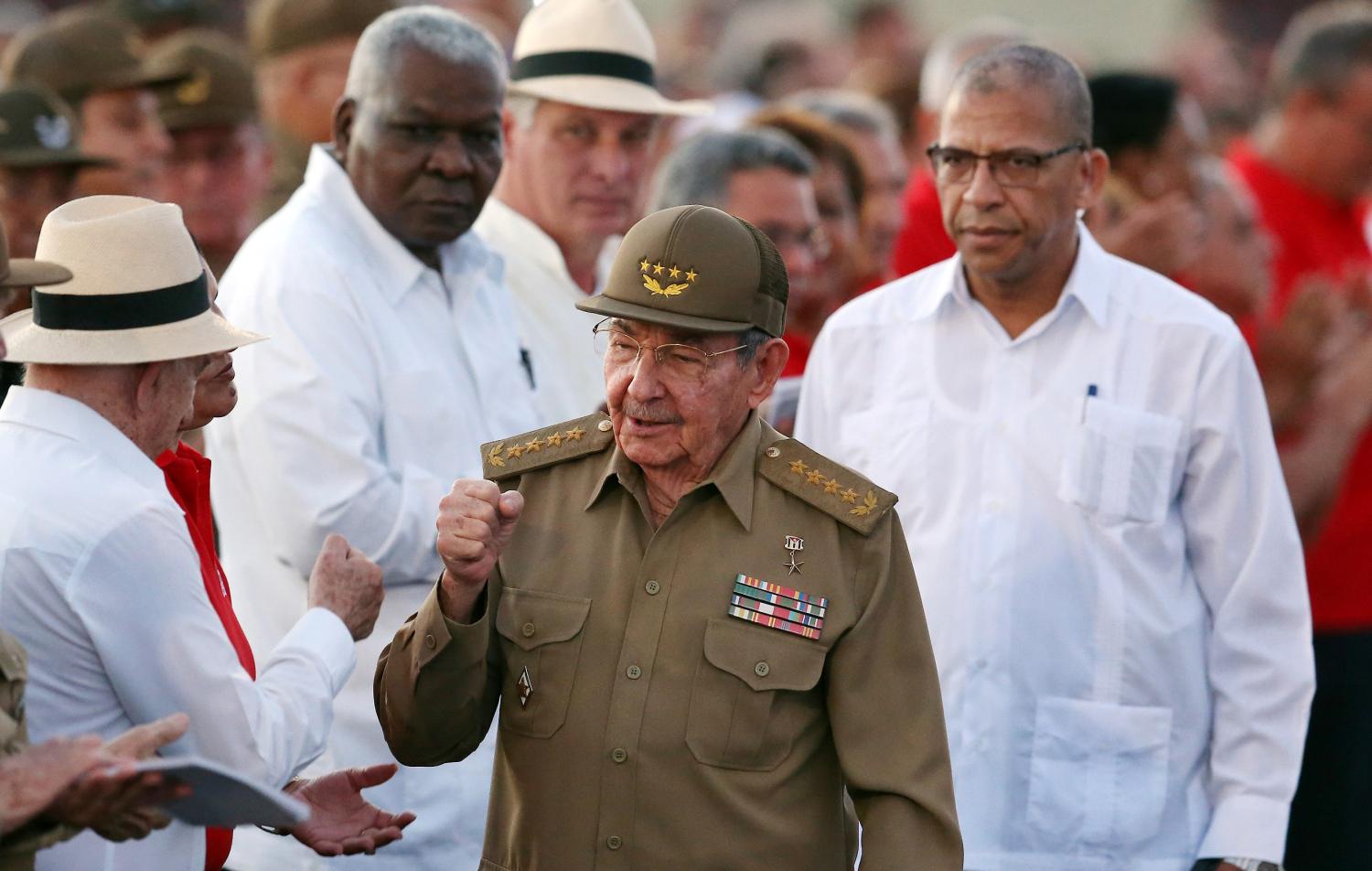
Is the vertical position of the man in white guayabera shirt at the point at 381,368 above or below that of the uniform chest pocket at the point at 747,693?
above

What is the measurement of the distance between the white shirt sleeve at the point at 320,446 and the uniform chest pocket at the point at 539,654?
1041 millimetres

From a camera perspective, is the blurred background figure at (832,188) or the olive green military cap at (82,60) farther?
the olive green military cap at (82,60)

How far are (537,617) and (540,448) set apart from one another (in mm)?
372

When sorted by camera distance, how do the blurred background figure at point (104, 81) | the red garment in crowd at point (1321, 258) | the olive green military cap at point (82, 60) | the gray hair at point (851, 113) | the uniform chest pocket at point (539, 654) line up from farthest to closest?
the gray hair at point (851, 113), the olive green military cap at point (82, 60), the blurred background figure at point (104, 81), the red garment in crowd at point (1321, 258), the uniform chest pocket at point (539, 654)

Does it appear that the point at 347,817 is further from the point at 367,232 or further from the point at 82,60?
the point at 82,60

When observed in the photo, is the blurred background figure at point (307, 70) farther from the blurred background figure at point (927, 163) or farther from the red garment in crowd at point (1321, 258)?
the red garment in crowd at point (1321, 258)

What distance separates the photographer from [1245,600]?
4.46m

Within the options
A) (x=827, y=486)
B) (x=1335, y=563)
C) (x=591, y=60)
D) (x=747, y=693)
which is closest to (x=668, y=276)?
(x=827, y=486)

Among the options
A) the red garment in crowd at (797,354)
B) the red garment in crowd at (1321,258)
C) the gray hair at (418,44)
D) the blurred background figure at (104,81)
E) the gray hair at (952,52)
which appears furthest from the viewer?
the gray hair at (952,52)

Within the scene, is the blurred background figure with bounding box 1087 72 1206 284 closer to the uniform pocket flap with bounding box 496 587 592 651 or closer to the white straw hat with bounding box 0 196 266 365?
the uniform pocket flap with bounding box 496 587 592 651

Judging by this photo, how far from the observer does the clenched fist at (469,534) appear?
11.2ft

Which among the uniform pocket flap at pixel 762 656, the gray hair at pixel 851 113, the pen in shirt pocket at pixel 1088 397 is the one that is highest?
the gray hair at pixel 851 113

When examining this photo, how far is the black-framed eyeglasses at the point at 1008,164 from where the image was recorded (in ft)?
15.2

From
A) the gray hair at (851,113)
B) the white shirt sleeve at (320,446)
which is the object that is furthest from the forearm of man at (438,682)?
the gray hair at (851,113)
